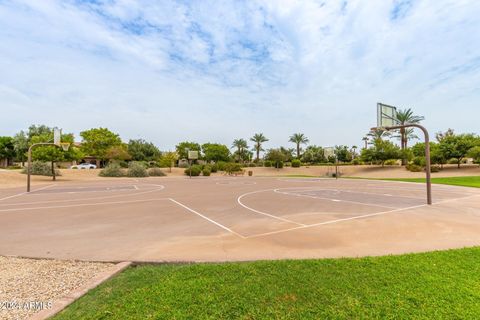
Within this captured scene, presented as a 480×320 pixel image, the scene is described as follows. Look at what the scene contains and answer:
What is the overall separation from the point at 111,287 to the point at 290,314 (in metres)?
2.60

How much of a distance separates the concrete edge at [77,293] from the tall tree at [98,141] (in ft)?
170

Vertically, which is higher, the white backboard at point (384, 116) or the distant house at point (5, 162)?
the white backboard at point (384, 116)

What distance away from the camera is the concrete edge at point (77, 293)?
3.03 m

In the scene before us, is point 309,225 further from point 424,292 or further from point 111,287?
point 111,287

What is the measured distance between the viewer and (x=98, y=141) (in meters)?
49.9

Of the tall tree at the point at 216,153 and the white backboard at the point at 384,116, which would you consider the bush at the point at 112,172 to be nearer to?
the tall tree at the point at 216,153

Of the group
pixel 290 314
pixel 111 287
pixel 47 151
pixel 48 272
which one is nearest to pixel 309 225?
pixel 290 314

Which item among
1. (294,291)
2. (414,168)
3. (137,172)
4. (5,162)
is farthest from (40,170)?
(414,168)

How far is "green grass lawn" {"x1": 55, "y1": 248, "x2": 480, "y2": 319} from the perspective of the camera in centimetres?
299

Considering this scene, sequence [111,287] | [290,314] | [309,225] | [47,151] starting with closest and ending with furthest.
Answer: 1. [290,314]
2. [111,287]
3. [309,225]
4. [47,151]

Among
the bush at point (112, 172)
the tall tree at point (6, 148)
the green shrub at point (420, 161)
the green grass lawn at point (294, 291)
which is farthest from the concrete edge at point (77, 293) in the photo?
the tall tree at point (6, 148)

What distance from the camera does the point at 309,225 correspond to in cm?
754

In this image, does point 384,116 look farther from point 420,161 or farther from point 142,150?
point 142,150

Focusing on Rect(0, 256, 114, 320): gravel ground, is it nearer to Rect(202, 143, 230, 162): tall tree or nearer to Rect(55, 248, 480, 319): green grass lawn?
Rect(55, 248, 480, 319): green grass lawn
